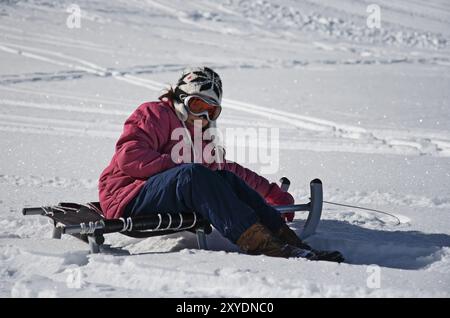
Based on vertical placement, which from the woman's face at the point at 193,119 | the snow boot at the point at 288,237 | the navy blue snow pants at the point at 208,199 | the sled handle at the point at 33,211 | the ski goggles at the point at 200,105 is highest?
the ski goggles at the point at 200,105

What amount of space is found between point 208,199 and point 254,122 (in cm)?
515

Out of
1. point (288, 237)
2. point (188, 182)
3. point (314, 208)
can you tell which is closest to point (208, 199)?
point (188, 182)

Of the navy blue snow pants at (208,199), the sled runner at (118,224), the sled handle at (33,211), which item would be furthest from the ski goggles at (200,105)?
the sled handle at (33,211)

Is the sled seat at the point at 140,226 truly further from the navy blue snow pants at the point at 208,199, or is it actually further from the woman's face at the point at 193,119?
the woman's face at the point at 193,119

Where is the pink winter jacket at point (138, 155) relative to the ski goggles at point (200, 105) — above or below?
below

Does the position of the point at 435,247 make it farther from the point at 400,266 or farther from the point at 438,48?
the point at 438,48

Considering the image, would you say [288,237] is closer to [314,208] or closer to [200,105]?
[314,208]

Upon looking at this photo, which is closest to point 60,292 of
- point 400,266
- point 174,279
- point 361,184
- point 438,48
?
point 174,279

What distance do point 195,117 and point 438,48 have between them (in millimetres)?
12946

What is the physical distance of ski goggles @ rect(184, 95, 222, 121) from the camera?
13.6ft

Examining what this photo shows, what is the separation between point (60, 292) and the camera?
10.1 ft

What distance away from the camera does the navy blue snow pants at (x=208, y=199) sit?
365 centimetres

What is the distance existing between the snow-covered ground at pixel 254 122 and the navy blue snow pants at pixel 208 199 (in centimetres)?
17

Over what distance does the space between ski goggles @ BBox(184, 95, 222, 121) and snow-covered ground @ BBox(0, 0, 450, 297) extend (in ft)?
2.12
